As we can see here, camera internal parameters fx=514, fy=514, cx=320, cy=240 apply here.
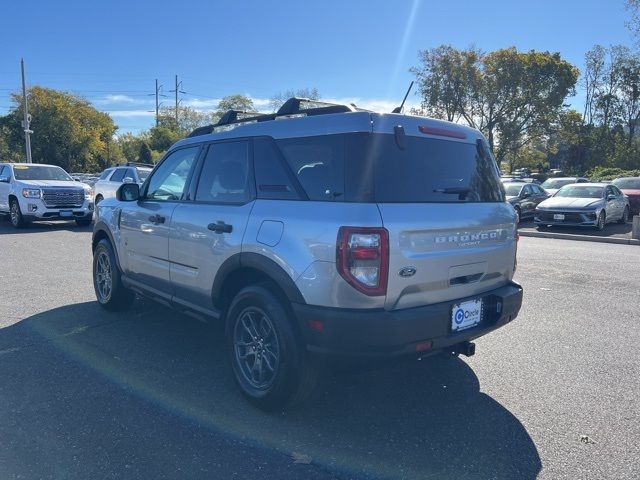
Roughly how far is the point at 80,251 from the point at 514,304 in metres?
9.13

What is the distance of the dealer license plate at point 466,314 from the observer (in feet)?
11.2

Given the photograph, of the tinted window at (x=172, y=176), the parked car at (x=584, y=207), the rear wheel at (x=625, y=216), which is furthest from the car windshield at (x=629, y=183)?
the tinted window at (x=172, y=176)

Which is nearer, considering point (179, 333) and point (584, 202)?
point (179, 333)

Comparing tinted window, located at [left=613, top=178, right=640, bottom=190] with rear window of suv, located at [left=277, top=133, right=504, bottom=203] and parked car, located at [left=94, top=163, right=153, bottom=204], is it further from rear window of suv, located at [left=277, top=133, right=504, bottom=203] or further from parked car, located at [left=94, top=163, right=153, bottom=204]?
rear window of suv, located at [left=277, top=133, right=504, bottom=203]

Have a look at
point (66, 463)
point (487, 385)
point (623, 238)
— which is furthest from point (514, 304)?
point (623, 238)

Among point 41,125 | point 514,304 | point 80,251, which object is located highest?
point 41,125

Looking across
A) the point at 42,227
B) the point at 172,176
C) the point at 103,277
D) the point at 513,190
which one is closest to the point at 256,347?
the point at 172,176

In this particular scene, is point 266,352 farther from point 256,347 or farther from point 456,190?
point 456,190

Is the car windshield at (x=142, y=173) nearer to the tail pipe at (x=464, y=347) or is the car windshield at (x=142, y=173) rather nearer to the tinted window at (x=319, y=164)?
the tinted window at (x=319, y=164)

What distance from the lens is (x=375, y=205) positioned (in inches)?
122

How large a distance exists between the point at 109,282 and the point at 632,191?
1961 cm

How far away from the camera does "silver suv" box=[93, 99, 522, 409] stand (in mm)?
3066

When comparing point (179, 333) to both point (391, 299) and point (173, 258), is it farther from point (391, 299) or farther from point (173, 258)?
point (391, 299)

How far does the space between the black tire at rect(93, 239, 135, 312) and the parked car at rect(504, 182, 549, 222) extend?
1486 cm
